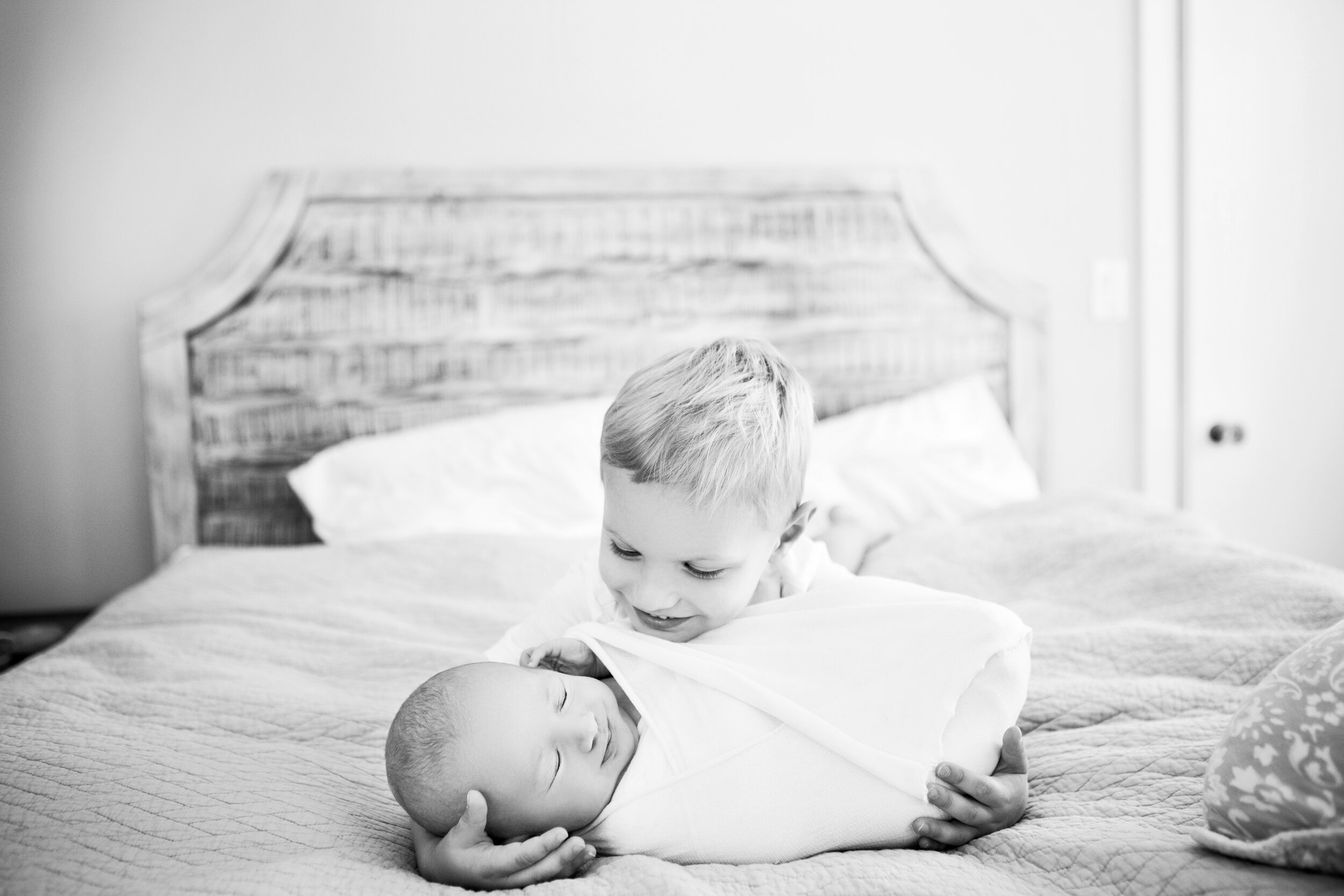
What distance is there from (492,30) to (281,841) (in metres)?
1.98

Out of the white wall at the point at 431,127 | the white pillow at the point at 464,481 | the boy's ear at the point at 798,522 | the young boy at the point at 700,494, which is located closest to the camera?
the young boy at the point at 700,494

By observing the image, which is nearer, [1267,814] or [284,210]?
[1267,814]

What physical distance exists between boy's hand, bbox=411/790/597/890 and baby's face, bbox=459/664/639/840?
0.02m

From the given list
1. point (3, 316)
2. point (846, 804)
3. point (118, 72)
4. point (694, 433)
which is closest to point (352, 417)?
point (3, 316)

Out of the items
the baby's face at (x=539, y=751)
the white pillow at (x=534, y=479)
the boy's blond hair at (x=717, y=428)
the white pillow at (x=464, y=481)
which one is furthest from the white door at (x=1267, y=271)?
the baby's face at (x=539, y=751)

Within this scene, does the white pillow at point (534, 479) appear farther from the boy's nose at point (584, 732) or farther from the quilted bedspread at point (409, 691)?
the boy's nose at point (584, 732)

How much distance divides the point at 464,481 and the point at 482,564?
1.31 feet

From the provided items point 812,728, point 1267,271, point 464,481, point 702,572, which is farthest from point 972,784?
point 1267,271

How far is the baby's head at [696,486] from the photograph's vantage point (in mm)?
917

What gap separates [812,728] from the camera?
0.83m

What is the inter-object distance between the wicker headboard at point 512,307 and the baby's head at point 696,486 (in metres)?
1.34

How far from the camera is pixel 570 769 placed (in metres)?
0.83

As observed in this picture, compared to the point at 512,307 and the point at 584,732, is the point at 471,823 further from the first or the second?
the point at 512,307

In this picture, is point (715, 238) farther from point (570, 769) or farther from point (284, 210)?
point (570, 769)
